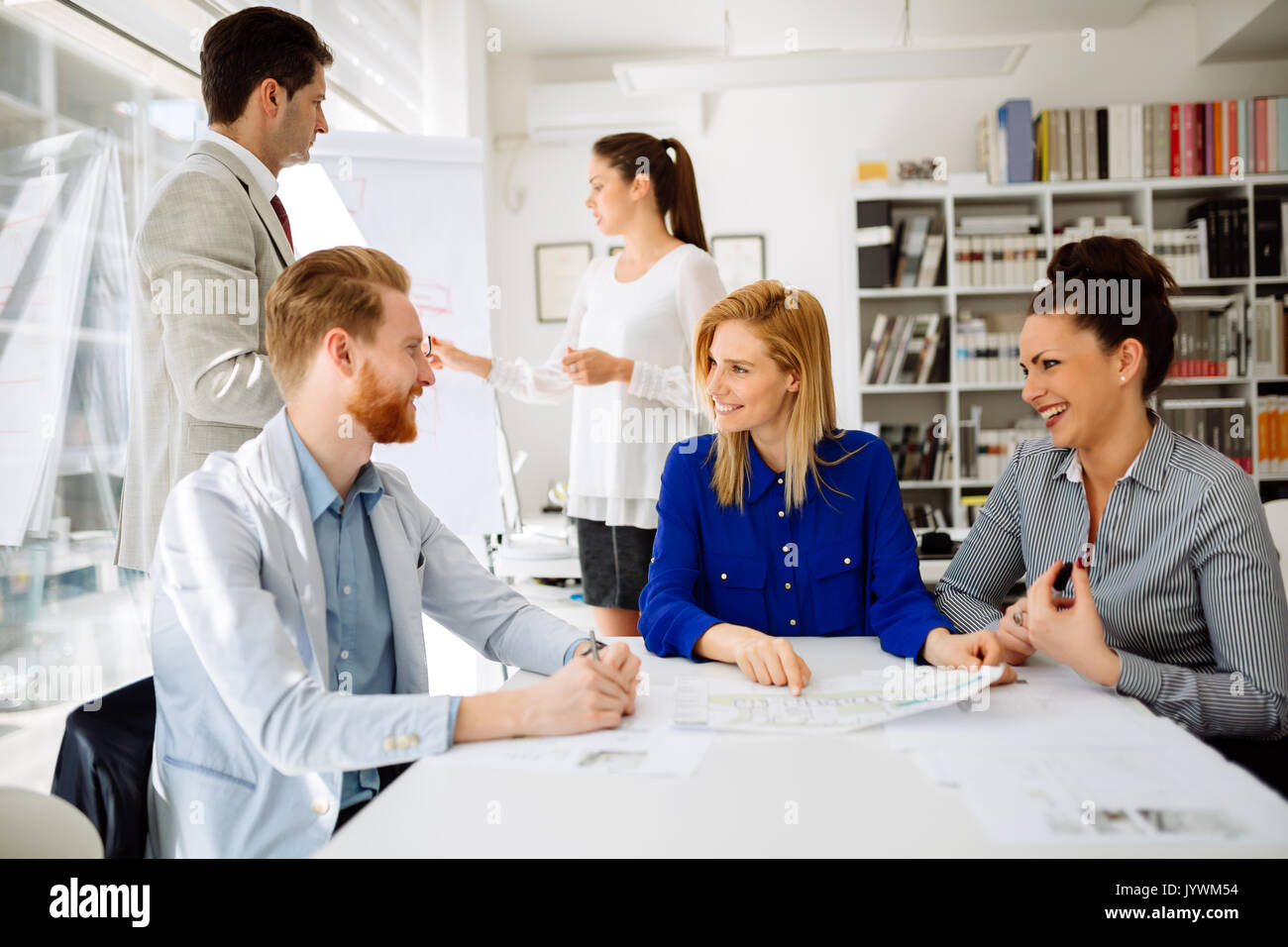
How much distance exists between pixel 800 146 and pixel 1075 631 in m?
4.25

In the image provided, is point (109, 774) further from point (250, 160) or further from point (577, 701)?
point (250, 160)

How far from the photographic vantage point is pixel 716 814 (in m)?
0.81

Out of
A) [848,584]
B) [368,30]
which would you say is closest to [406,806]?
[848,584]

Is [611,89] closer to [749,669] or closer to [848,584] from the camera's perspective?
[848,584]

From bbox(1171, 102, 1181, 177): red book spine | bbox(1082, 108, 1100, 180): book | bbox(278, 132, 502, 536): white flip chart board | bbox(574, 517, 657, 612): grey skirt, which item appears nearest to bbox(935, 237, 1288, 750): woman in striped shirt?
bbox(574, 517, 657, 612): grey skirt

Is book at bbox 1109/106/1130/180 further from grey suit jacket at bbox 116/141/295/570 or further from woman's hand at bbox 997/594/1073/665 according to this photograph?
grey suit jacket at bbox 116/141/295/570

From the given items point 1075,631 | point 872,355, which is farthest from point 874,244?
point 1075,631

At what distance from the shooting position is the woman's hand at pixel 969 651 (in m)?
1.23

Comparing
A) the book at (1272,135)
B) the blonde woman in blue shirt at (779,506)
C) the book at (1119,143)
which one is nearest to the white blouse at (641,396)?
the blonde woman in blue shirt at (779,506)

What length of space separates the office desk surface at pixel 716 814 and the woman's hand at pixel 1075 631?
0.23 metres

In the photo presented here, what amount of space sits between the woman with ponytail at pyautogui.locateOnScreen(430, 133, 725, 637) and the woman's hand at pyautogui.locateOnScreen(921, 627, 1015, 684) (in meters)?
0.96

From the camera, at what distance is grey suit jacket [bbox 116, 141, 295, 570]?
1.45 m

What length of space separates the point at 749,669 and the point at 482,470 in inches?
58.4

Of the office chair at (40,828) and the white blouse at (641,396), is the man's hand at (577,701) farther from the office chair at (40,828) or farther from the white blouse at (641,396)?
the white blouse at (641,396)
